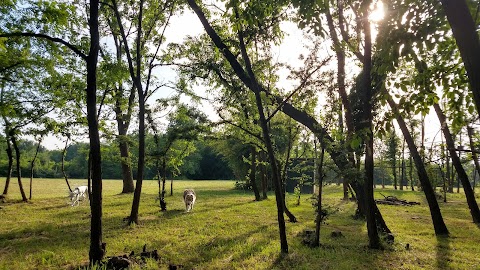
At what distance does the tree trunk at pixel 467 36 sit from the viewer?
7.77 feet

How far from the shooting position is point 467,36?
93.9 inches

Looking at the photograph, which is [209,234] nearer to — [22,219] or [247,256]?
[247,256]

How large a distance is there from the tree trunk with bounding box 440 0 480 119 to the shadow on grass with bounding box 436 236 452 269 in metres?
7.91

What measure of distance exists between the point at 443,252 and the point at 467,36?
9.94 metres

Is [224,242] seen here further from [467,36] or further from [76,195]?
[76,195]

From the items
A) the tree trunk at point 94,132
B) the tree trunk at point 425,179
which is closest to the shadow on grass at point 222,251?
the tree trunk at point 94,132

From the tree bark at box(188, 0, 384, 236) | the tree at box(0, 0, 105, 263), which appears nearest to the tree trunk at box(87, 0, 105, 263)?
the tree at box(0, 0, 105, 263)

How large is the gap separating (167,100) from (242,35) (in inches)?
351

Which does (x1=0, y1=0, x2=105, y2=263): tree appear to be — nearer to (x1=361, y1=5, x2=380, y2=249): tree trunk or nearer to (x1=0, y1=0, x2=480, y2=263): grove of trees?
(x1=0, y1=0, x2=480, y2=263): grove of trees

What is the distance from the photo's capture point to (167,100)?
16.9m

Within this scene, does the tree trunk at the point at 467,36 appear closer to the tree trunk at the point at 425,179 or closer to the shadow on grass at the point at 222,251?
the shadow on grass at the point at 222,251

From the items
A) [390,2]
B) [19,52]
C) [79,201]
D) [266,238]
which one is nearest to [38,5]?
[19,52]

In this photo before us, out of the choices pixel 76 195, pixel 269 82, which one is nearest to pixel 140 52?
pixel 269 82

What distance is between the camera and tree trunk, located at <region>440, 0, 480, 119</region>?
2367 mm
